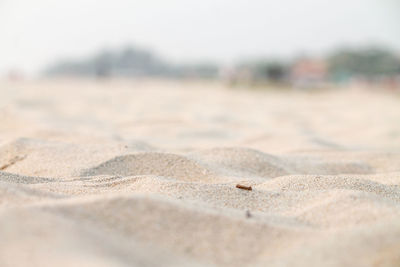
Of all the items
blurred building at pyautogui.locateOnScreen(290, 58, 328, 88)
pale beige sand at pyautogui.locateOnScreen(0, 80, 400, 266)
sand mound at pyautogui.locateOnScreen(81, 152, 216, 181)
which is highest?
pale beige sand at pyautogui.locateOnScreen(0, 80, 400, 266)

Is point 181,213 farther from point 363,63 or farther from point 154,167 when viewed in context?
point 363,63

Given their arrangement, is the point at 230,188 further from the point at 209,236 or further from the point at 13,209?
the point at 13,209

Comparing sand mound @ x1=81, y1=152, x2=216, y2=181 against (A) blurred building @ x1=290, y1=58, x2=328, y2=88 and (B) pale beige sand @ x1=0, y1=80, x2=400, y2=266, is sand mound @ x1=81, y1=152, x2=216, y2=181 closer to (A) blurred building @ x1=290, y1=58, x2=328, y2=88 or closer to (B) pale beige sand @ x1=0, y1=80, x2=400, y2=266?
(B) pale beige sand @ x1=0, y1=80, x2=400, y2=266

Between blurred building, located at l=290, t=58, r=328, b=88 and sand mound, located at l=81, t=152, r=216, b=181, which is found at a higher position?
sand mound, located at l=81, t=152, r=216, b=181

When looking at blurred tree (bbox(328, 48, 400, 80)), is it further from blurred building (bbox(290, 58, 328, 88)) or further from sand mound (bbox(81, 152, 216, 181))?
sand mound (bbox(81, 152, 216, 181))

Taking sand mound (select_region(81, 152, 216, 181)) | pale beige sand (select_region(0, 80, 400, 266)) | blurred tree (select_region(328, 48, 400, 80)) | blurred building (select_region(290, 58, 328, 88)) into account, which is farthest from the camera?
blurred building (select_region(290, 58, 328, 88))

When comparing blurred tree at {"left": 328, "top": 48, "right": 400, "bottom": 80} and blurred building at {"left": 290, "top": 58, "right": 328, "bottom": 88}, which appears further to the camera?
blurred building at {"left": 290, "top": 58, "right": 328, "bottom": 88}

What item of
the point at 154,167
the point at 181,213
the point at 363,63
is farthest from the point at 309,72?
the point at 181,213

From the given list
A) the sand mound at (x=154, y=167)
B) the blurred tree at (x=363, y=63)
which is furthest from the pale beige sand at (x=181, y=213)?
the blurred tree at (x=363, y=63)

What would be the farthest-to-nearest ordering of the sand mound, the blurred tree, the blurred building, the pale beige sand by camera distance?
the blurred building < the blurred tree < the sand mound < the pale beige sand

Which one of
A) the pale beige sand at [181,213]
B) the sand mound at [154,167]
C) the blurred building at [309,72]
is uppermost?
the pale beige sand at [181,213]

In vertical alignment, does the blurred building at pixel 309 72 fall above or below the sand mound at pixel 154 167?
below

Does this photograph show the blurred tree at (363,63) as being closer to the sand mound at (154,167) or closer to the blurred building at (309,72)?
the blurred building at (309,72)

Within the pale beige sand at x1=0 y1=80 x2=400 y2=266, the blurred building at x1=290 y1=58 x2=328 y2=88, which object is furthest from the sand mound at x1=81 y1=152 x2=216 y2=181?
the blurred building at x1=290 y1=58 x2=328 y2=88
